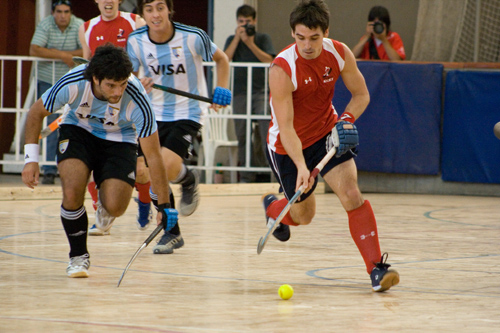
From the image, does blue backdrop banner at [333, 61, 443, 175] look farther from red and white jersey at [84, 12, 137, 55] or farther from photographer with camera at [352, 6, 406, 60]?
red and white jersey at [84, 12, 137, 55]

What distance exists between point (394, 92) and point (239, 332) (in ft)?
24.8

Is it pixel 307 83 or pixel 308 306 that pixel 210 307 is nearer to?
pixel 308 306

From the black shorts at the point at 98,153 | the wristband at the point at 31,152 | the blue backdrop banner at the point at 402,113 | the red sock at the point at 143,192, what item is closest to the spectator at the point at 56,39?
the blue backdrop banner at the point at 402,113

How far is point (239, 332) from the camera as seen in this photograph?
359 cm

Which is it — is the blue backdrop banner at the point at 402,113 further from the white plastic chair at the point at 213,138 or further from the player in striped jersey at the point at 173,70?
the player in striped jersey at the point at 173,70

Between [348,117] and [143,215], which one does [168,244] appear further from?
[348,117]

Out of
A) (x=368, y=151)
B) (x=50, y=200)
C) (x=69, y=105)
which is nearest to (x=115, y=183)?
(x=69, y=105)

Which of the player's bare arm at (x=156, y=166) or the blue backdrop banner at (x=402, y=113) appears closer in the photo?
the player's bare arm at (x=156, y=166)

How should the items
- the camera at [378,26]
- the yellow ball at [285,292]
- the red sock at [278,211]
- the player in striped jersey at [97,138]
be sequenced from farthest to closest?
the camera at [378,26], the red sock at [278,211], the player in striped jersey at [97,138], the yellow ball at [285,292]

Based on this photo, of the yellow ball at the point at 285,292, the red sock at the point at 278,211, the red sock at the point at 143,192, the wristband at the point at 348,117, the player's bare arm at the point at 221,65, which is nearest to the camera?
the yellow ball at the point at 285,292

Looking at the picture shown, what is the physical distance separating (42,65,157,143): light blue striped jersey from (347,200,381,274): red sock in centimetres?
133

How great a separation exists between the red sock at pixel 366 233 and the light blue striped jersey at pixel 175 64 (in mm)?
2228

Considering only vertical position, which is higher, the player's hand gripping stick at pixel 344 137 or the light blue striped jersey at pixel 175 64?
the light blue striped jersey at pixel 175 64

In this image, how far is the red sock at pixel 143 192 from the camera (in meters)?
6.81
